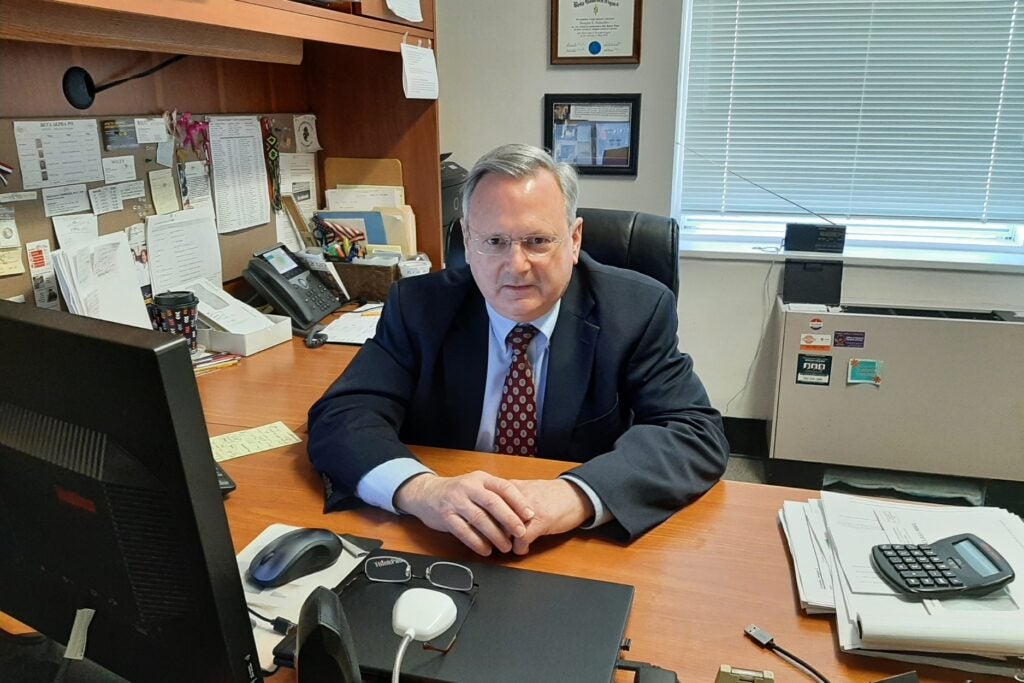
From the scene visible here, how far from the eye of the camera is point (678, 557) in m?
1.06

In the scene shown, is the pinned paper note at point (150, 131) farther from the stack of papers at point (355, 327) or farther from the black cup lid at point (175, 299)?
the stack of papers at point (355, 327)

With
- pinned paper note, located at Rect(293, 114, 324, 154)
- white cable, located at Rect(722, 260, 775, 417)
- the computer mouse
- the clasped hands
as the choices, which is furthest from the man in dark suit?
white cable, located at Rect(722, 260, 775, 417)

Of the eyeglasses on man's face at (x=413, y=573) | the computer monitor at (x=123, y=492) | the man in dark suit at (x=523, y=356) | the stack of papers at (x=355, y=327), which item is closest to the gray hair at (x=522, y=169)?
the man in dark suit at (x=523, y=356)

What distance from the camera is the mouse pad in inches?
30.6

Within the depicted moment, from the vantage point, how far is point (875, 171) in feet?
9.67

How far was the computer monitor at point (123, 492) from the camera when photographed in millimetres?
502

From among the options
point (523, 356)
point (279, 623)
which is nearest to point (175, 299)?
point (523, 356)

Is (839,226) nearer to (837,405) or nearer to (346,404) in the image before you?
(837,405)

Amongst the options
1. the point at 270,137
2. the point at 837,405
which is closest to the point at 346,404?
the point at 270,137

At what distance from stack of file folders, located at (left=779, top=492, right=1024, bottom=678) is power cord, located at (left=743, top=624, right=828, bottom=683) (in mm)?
56

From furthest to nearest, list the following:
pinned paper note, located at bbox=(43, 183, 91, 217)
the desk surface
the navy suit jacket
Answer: pinned paper note, located at bbox=(43, 183, 91, 217) → the navy suit jacket → the desk surface

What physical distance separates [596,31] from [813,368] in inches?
56.7

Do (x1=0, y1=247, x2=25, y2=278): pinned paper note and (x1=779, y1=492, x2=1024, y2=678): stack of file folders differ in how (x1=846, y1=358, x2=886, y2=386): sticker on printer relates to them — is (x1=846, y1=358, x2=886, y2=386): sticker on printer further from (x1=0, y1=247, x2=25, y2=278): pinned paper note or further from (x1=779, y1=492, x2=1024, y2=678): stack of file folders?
(x1=0, y1=247, x2=25, y2=278): pinned paper note

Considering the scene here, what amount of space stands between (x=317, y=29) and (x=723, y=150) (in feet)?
6.11
